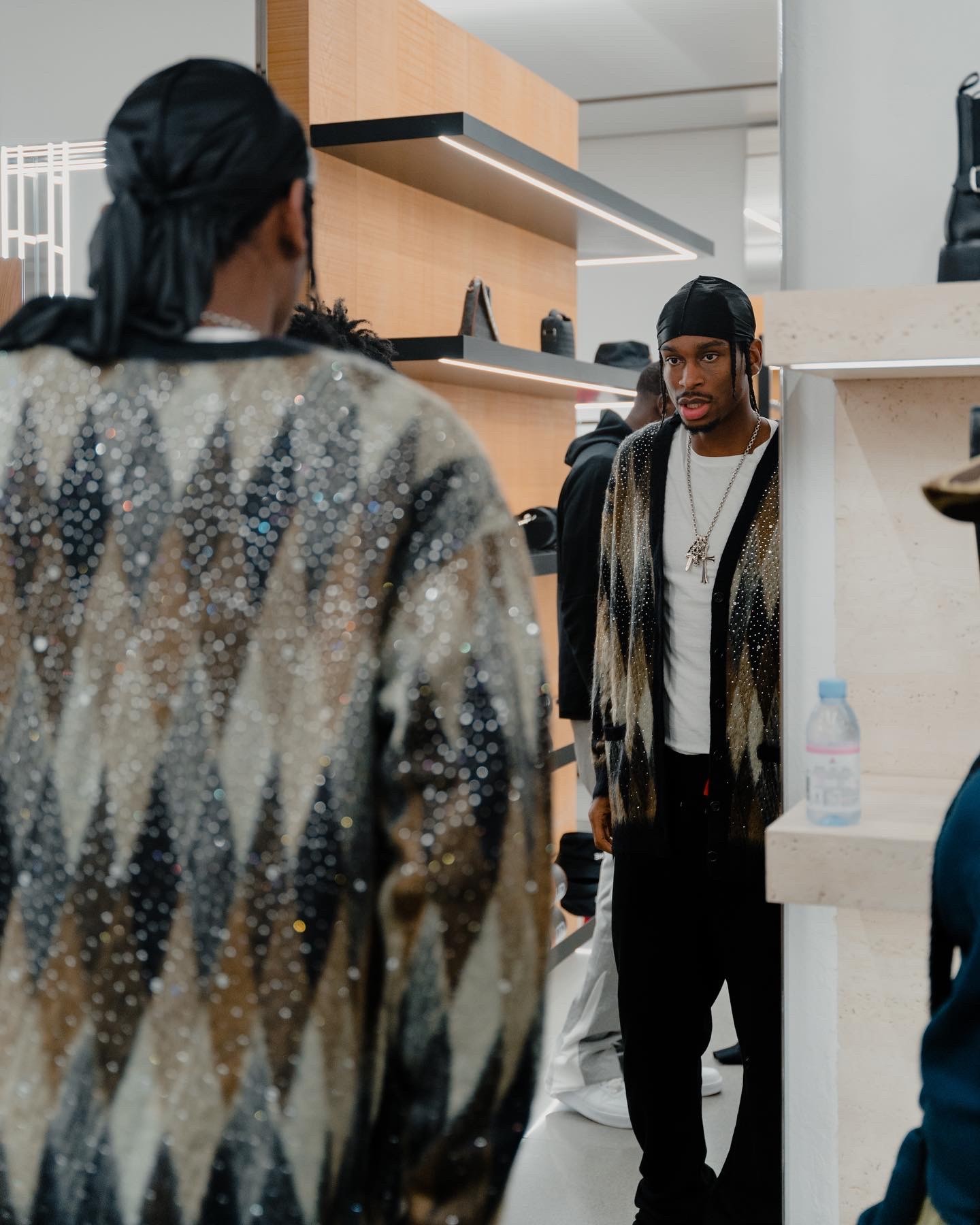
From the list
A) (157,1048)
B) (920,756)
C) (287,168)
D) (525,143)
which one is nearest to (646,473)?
(920,756)

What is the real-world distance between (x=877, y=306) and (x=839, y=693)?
44cm

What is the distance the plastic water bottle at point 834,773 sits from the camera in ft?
4.74

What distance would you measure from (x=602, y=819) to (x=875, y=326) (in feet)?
3.09

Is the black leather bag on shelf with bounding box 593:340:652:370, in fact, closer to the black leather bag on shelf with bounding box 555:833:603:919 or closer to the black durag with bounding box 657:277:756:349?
the black durag with bounding box 657:277:756:349

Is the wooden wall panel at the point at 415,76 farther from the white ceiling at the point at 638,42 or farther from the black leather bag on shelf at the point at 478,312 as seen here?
the black leather bag on shelf at the point at 478,312

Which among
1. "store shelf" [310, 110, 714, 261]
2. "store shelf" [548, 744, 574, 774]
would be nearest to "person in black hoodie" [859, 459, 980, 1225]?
"store shelf" [310, 110, 714, 261]

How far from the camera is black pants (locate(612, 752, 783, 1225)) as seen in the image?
1817 mm

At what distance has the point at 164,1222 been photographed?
79 centimetres

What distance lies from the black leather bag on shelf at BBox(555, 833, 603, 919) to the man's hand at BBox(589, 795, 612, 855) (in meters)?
0.09

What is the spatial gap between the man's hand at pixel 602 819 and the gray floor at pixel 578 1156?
7.7 inches

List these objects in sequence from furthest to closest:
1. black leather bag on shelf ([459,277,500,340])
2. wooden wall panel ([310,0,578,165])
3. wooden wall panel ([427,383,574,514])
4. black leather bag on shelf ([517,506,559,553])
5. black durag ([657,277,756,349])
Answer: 1. black leather bag on shelf ([459,277,500,340])
2. black leather bag on shelf ([517,506,559,553])
3. wooden wall panel ([427,383,574,514])
4. wooden wall panel ([310,0,578,165])
5. black durag ([657,277,756,349])

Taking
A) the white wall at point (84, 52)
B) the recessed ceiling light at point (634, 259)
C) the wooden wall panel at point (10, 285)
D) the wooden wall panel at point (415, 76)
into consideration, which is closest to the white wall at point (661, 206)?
the recessed ceiling light at point (634, 259)

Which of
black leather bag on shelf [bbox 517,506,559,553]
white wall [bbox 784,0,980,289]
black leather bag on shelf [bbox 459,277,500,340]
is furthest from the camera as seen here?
black leather bag on shelf [bbox 459,277,500,340]

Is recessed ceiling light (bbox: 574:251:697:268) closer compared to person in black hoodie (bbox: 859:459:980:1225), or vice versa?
person in black hoodie (bbox: 859:459:980:1225)
